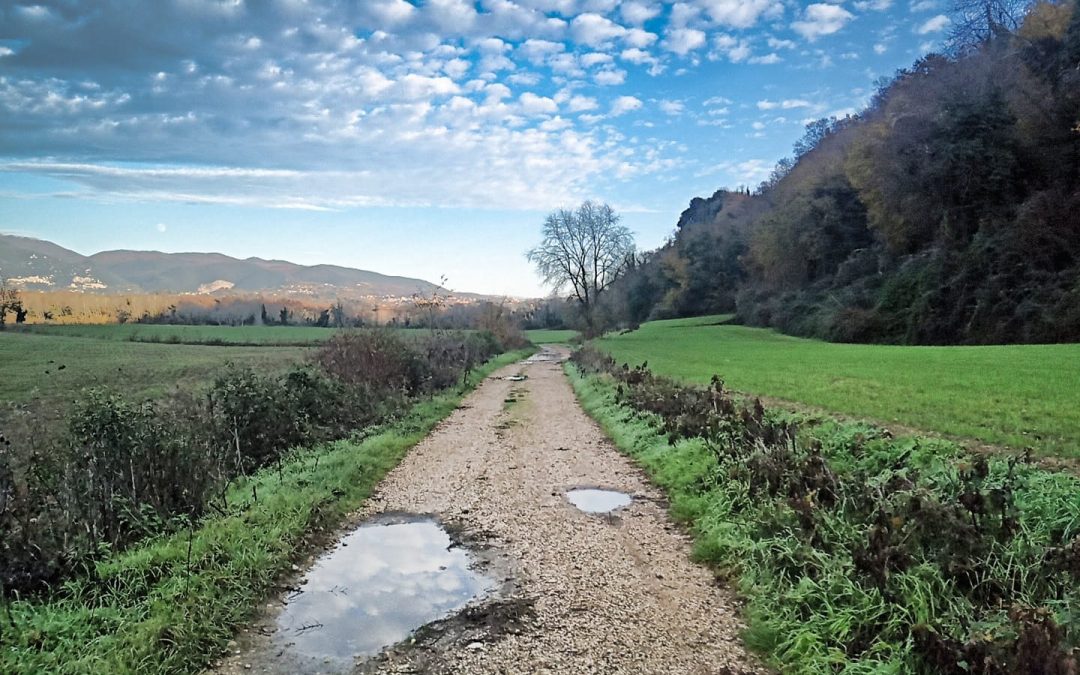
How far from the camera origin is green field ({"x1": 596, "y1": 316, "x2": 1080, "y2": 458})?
8.45 metres

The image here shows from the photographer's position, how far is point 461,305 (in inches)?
1919

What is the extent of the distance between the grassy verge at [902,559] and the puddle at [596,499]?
3.56 feet

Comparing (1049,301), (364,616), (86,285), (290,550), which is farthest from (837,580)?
(86,285)

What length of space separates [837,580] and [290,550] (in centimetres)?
505

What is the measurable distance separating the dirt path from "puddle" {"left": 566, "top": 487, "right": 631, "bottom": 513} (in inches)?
6.1

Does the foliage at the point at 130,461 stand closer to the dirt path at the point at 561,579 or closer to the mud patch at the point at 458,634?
the dirt path at the point at 561,579

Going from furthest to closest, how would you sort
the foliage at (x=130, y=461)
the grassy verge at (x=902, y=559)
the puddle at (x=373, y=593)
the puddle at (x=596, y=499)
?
the puddle at (x=596, y=499) → the foliage at (x=130, y=461) → the puddle at (x=373, y=593) → the grassy verge at (x=902, y=559)

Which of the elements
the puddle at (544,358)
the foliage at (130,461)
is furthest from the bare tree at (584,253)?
the foliage at (130,461)

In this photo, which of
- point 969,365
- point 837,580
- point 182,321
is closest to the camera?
point 837,580

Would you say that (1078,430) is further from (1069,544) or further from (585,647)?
(585,647)

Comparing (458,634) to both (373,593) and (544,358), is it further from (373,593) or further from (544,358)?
(544,358)

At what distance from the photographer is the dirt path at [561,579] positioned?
4414mm

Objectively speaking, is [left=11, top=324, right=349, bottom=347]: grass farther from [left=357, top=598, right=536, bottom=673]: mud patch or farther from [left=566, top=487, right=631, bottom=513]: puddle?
[left=357, top=598, right=536, bottom=673]: mud patch

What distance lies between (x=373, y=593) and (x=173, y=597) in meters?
1.56
